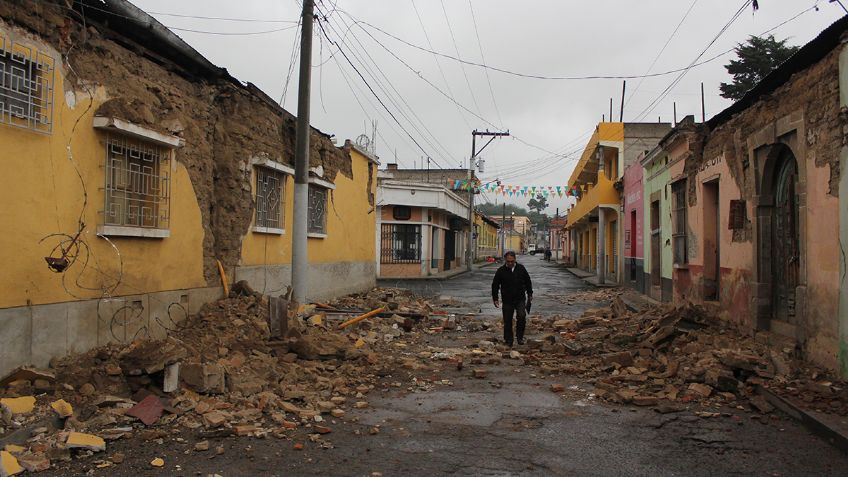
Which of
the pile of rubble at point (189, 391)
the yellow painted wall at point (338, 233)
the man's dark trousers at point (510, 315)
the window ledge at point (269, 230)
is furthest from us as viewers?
the yellow painted wall at point (338, 233)

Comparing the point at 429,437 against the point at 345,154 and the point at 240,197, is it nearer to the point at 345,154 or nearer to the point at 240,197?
the point at 240,197

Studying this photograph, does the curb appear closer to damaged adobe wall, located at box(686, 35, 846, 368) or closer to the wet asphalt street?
the wet asphalt street

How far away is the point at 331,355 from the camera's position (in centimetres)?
823

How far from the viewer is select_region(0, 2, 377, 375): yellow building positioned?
19.5 ft

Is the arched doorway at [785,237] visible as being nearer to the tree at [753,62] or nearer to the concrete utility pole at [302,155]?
the concrete utility pole at [302,155]

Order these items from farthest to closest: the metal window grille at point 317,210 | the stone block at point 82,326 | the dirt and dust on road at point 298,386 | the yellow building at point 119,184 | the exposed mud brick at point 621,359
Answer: the metal window grille at point 317,210 → the exposed mud brick at point 621,359 → the stone block at point 82,326 → the yellow building at point 119,184 → the dirt and dust on road at point 298,386

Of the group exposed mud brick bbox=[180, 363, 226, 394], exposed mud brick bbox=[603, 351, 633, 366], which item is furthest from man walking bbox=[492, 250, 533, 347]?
exposed mud brick bbox=[180, 363, 226, 394]

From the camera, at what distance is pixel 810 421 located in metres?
5.59

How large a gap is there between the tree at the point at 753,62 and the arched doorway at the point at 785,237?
29520 millimetres

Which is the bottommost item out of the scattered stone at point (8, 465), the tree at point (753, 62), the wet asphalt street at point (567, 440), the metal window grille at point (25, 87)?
the wet asphalt street at point (567, 440)

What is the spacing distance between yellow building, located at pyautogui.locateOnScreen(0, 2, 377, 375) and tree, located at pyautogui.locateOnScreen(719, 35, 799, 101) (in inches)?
1262

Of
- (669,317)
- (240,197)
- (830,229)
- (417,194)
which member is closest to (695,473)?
(830,229)

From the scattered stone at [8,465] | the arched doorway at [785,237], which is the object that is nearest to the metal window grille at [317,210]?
the arched doorway at [785,237]

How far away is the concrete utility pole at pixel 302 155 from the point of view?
36.6ft
